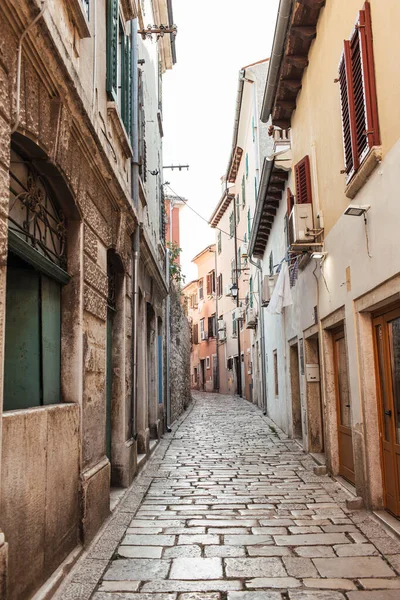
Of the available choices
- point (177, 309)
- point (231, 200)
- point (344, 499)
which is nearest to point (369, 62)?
point (344, 499)

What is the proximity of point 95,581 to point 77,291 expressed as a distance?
96.4 inches

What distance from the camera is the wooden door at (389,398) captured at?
5727mm

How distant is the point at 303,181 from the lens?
987 cm

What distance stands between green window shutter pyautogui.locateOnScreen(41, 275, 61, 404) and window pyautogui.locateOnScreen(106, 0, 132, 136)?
3.14 meters

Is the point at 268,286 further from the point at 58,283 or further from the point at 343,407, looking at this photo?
the point at 58,283

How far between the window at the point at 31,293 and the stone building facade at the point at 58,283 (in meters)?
0.01

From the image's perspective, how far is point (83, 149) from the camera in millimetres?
5508

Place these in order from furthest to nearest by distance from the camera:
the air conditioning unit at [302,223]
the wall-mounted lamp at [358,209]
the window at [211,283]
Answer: the window at [211,283] → the air conditioning unit at [302,223] → the wall-mounted lamp at [358,209]

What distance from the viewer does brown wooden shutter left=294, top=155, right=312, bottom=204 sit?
31.3 ft

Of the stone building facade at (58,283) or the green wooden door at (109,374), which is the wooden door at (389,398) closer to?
the stone building facade at (58,283)

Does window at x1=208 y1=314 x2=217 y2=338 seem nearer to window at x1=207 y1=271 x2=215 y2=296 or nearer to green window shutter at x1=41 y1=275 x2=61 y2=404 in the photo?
window at x1=207 y1=271 x2=215 y2=296

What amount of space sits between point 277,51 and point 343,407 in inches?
231

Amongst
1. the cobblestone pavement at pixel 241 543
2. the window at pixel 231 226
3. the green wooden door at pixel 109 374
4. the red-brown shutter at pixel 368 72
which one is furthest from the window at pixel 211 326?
the red-brown shutter at pixel 368 72

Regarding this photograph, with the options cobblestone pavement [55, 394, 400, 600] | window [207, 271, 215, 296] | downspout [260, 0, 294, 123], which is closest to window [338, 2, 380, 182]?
downspout [260, 0, 294, 123]
